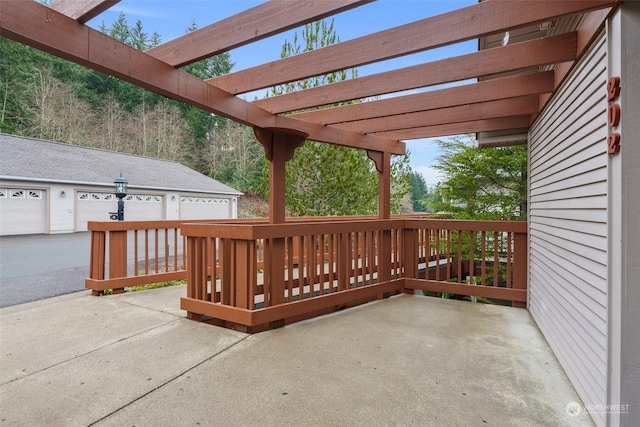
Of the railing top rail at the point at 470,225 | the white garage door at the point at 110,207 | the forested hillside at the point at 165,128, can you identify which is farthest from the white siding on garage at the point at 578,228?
the white garage door at the point at 110,207

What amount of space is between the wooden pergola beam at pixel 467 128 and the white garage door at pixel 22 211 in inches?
505

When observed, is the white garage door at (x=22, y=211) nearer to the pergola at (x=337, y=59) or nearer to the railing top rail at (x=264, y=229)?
the railing top rail at (x=264, y=229)

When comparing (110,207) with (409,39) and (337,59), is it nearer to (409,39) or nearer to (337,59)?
Answer: (337,59)

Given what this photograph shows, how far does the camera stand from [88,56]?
213 cm

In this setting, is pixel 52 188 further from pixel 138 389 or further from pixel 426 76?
pixel 426 76

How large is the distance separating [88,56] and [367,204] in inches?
283

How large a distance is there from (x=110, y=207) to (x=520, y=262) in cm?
1495

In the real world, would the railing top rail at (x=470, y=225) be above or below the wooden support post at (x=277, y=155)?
below

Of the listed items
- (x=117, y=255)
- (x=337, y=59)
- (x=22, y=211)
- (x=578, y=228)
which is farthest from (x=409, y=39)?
(x=22, y=211)

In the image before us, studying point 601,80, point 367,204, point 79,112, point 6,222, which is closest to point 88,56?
point 601,80

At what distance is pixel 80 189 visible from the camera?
1275 cm

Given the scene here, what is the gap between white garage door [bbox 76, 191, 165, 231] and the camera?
12.9 meters

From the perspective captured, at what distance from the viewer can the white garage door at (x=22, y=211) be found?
10.8m

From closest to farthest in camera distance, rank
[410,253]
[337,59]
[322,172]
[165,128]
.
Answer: [337,59]
[410,253]
[322,172]
[165,128]
